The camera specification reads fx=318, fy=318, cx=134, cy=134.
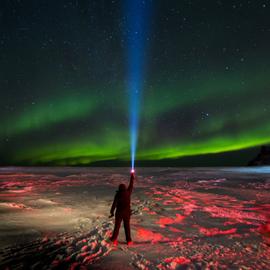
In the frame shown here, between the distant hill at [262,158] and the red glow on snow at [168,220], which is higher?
the distant hill at [262,158]

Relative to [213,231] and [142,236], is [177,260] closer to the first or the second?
[142,236]

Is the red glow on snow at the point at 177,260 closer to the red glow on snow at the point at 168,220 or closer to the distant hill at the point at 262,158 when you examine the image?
the red glow on snow at the point at 168,220

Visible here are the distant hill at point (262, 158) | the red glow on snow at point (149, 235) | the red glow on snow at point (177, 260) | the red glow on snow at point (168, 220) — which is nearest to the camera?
the red glow on snow at point (177, 260)

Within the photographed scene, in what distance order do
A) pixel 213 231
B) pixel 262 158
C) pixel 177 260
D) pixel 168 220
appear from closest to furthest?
pixel 177 260, pixel 213 231, pixel 168 220, pixel 262 158

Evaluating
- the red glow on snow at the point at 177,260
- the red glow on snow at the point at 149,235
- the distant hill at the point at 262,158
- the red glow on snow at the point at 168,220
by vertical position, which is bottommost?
the red glow on snow at the point at 177,260

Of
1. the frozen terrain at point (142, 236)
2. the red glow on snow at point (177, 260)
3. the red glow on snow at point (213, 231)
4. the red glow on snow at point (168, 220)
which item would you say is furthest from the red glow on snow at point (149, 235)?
the red glow on snow at point (177, 260)

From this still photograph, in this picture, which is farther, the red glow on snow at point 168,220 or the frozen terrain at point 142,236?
the red glow on snow at point 168,220

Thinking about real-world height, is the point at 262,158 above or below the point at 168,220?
above

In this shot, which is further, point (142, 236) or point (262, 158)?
point (262, 158)

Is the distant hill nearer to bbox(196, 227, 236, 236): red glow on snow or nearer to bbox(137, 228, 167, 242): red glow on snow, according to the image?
bbox(196, 227, 236, 236): red glow on snow

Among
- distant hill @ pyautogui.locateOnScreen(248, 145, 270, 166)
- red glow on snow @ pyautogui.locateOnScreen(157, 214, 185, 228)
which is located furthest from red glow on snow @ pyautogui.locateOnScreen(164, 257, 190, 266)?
distant hill @ pyautogui.locateOnScreen(248, 145, 270, 166)

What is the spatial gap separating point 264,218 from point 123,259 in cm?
573

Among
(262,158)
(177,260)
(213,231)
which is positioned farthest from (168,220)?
(262,158)

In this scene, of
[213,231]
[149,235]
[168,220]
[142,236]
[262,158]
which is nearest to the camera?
[142,236]
